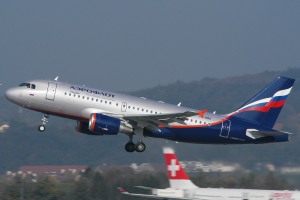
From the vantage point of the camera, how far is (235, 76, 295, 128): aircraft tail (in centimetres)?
5931

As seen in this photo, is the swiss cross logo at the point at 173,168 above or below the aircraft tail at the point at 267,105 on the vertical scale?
below

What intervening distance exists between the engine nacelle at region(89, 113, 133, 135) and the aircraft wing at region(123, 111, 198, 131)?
2.46 ft

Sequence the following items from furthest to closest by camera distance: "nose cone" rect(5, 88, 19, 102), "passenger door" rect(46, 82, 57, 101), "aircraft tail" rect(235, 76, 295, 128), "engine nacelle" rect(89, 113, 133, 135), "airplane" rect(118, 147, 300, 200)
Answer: "aircraft tail" rect(235, 76, 295, 128), "airplane" rect(118, 147, 300, 200), "nose cone" rect(5, 88, 19, 102), "passenger door" rect(46, 82, 57, 101), "engine nacelle" rect(89, 113, 133, 135)

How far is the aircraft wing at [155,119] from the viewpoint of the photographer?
52.1 m

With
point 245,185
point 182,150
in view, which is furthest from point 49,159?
point 245,185

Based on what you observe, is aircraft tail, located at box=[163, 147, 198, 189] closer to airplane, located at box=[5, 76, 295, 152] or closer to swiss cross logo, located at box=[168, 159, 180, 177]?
swiss cross logo, located at box=[168, 159, 180, 177]

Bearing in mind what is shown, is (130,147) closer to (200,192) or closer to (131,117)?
(131,117)

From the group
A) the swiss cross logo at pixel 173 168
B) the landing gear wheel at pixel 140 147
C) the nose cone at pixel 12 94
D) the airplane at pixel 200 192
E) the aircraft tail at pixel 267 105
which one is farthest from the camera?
the swiss cross logo at pixel 173 168

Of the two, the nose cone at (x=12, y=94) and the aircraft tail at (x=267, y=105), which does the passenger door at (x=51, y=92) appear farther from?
the aircraft tail at (x=267, y=105)

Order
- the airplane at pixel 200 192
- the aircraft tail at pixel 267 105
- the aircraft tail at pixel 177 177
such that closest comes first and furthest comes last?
the airplane at pixel 200 192, the aircraft tail at pixel 267 105, the aircraft tail at pixel 177 177

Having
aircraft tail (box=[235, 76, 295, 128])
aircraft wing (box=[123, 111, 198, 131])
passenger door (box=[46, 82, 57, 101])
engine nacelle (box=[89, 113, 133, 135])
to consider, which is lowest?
engine nacelle (box=[89, 113, 133, 135])

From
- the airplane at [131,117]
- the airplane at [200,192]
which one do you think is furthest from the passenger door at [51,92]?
the airplane at [200,192]

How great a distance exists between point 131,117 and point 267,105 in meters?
12.3

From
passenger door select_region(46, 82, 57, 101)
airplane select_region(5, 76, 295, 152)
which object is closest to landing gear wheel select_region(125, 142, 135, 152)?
airplane select_region(5, 76, 295, 152)
